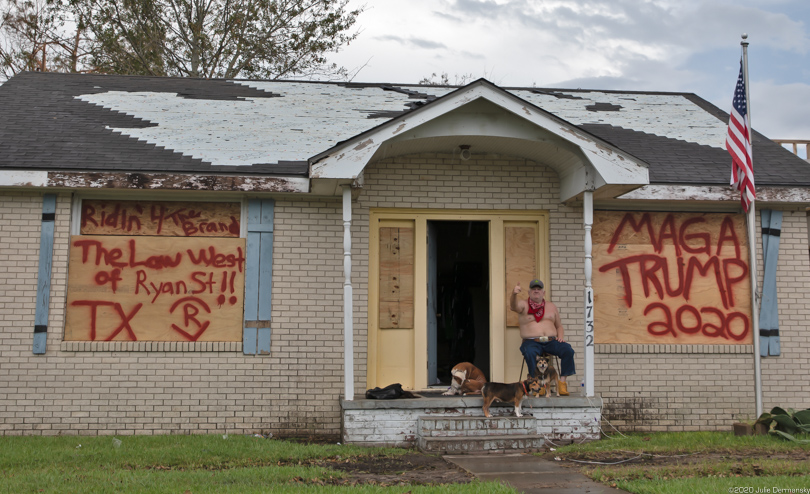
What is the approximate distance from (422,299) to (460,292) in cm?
325

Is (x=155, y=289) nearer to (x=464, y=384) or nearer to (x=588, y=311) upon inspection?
(x=464, y=384)

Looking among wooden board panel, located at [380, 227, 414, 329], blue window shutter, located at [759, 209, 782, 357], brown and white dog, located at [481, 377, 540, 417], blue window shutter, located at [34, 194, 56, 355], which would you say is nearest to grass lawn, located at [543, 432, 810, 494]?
brown and white dog, located at [481, 377, 540, 417]

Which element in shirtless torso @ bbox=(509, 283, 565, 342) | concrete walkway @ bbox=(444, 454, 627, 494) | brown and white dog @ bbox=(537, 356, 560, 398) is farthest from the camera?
shirtless torso @ bbox=(509, 283, 565, 342)

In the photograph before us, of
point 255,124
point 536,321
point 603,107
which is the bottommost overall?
point 536,321

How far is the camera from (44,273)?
8.63 meters

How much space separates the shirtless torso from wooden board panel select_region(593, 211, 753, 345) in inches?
33.7

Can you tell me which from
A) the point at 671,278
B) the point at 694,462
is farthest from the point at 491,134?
the point at 694,462

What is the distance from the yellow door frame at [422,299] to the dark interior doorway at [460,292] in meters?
2.46

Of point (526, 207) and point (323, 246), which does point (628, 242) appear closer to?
point (526, 207)

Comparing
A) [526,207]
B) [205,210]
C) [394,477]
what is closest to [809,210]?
[526,207]

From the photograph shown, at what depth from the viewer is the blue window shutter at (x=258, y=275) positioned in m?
8.84

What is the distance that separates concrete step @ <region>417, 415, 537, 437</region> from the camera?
26.0 feet

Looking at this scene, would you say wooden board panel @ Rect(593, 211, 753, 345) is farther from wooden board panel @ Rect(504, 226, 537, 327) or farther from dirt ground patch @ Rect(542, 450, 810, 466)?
dirt ground patch @ Rect(542, 450, 810, 466)

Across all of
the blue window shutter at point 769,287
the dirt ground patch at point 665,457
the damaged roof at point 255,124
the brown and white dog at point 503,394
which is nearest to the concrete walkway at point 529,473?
the dirt ground patch at point 665,457
